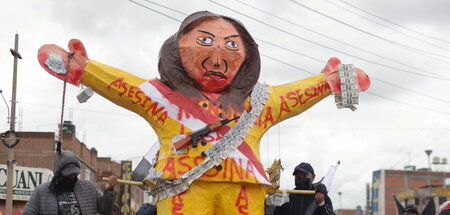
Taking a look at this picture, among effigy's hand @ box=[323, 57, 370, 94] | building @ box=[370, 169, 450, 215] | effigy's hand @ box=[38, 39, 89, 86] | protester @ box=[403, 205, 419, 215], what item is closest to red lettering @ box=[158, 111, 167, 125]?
effigy's hand @ box=[38, 39, 89, 86]

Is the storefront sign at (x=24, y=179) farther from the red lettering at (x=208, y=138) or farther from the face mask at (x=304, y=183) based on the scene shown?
the red lettering at (x=208, y=138)

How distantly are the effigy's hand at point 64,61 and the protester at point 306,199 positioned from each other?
221cm

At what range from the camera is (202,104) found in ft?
21.4

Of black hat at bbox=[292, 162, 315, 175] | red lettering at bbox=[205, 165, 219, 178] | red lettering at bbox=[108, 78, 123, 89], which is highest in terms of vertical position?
red lettering at bbox=[108, 78, 123, 89]

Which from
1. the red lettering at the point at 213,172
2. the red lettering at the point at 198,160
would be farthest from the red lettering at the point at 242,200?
the red lettering at the point at 198,160

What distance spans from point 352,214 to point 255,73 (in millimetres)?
60103

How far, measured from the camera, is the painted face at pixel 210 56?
21.6 ft

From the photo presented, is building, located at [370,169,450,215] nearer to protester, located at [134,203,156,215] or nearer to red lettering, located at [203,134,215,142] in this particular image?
protester, located at [134,203,156,215]

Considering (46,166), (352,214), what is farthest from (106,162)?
(352,214)

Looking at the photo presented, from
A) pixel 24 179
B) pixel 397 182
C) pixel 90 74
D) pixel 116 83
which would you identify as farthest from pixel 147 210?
pixel 397 182

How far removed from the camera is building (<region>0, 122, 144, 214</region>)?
24.2m

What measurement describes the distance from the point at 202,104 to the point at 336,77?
1444 mm

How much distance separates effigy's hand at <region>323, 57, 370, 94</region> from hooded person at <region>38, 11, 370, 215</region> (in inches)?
15.9

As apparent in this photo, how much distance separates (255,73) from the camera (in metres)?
6.85
